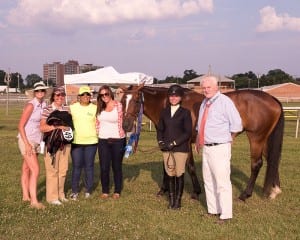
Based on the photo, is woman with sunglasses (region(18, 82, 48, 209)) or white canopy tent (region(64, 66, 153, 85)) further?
white canopy tent (region(64, 66, 153, 85))

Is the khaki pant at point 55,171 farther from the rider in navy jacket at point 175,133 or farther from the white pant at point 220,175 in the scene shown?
Answer: the white pant at point 220,175

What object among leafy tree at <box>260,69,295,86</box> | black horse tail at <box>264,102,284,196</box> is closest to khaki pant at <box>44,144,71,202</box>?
black horse tail at <box>264,102,284,196</box>

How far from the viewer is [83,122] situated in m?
6.88

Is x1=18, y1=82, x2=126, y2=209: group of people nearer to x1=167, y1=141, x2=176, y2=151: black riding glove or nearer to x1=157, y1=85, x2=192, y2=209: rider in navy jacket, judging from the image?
x1=157, y1=85, x2=192, y2=209: rider in navy jacket

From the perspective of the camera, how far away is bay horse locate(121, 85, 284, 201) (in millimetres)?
7125

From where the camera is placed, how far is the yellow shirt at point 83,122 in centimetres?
686

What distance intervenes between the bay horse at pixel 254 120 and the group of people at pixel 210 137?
0.80m

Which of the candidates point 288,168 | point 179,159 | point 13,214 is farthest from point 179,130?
point 288,168

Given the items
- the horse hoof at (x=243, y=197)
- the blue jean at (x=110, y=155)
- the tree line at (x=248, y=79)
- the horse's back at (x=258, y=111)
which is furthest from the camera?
the tree line at (x=248, y=79)

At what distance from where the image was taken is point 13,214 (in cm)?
617

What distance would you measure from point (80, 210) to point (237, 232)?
2419mm

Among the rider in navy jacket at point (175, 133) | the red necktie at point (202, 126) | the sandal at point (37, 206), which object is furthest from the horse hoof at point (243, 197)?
the sandal at point (37, 206)

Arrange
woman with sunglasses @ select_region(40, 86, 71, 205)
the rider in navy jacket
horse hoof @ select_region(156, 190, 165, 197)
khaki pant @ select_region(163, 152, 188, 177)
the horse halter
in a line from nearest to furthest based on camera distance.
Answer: the rider in navy jacket
khaki pant @ select_region(163, 152, 188, 177)
woman with sunglasses @ select_region(40, 86, 71, 205)
the horse halter
horse hoof @ select_region(156, 190, 165, 197)

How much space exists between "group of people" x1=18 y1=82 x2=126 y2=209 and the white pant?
1.75 m
